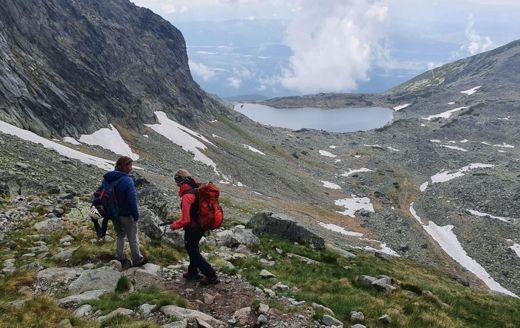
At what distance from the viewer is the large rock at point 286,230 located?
25.1 metres

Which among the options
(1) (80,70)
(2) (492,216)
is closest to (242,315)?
(2) (492,216)

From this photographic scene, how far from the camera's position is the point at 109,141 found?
66.6 metres

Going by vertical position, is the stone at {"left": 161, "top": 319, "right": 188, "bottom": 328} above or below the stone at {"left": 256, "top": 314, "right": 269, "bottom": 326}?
below

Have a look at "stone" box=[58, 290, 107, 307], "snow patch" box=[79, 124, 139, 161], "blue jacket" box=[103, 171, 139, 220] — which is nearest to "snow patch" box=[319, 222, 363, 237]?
"snow patch" box=[79, 124, 139, 161]

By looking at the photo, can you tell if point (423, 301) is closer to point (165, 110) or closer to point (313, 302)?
point (313, 302)

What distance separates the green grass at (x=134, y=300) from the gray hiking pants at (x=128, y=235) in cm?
208

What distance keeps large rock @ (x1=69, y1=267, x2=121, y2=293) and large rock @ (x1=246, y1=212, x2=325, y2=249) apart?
12.7 meters

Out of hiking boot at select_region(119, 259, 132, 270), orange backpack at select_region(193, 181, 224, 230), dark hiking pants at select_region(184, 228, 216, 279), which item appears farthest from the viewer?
hiking boot at select_region(119, 259, 132, 270)

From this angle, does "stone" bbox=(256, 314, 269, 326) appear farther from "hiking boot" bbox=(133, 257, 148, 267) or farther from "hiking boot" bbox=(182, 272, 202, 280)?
"hiking boot" bbox=(133, 257, 148, 267)

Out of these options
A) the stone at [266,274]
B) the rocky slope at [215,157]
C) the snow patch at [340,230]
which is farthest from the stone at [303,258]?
the snow patch at [340,230]

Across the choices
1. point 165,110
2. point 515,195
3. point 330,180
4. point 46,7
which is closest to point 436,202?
point 515,195

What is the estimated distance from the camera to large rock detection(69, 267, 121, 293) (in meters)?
12.4

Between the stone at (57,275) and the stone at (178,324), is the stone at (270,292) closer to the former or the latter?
the stone at (178,324)

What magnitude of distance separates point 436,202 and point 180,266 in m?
77.8
